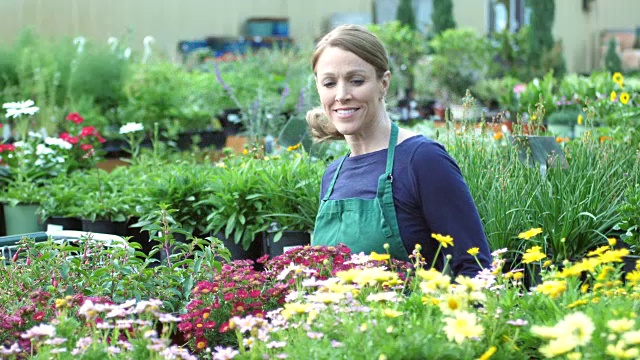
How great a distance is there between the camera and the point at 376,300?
184 centimetres

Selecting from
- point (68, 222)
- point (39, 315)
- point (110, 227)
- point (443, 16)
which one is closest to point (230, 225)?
point (110, 227)

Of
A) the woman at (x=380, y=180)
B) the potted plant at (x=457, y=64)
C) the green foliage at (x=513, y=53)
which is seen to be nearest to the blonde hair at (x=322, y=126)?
the woman at (x=380, y=180)

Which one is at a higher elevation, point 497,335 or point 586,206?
point 497,335

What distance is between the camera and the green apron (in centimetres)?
284

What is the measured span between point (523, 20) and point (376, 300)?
2292cm

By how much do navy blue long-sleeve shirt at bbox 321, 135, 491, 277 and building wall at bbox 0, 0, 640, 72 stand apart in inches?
426

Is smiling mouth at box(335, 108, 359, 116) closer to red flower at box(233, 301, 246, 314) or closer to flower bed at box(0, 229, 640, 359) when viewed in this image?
flower bed at box(0, 229, 640, 359)

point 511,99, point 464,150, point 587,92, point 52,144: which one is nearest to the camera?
point 464,150

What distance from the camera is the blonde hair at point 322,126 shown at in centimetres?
325

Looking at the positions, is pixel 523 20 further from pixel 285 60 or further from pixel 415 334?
pixel 415 334

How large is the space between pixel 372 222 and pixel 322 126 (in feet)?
1.76

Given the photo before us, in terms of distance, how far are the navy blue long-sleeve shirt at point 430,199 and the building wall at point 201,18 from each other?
10.8 meters

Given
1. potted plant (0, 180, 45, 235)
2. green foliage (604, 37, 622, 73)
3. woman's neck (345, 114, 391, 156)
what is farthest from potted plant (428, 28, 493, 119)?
woman's neck (345, 114, 391, 156)

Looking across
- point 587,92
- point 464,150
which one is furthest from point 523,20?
point 464,150
